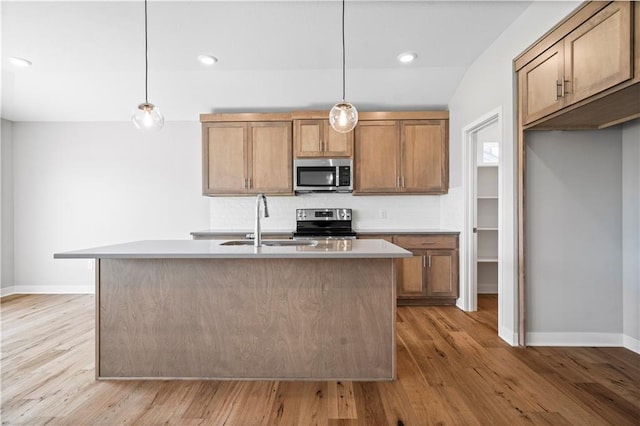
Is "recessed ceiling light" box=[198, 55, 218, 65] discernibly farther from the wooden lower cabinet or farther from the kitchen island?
the wooden lower cabinet

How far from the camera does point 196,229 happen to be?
15.8 ft

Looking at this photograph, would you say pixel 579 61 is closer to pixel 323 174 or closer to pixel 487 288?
pixel 323 174

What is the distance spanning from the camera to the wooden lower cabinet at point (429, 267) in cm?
406

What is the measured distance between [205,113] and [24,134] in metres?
2.66

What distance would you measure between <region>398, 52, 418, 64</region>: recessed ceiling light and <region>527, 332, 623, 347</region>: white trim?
9.35 ft

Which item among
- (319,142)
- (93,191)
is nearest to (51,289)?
(93,191)

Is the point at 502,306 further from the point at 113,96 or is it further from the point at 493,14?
the point at 113,96

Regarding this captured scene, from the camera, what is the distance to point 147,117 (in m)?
2.49

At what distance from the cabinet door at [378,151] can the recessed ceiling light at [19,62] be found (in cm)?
367

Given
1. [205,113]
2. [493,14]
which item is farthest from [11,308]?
[493,14]

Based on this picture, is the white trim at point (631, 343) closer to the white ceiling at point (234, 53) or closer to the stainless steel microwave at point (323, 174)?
the white ceiling at point (234, 53)

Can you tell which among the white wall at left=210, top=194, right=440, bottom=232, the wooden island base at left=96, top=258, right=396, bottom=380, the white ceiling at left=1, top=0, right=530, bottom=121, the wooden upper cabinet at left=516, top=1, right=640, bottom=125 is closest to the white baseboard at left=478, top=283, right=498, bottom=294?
the white wall at left=210, top=194, right=440, bottom=232

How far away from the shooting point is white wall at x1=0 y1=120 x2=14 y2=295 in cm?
468

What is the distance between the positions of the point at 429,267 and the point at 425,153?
1423 millimetres
